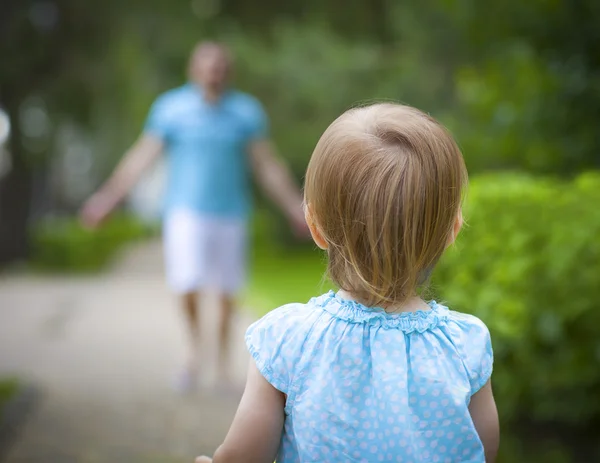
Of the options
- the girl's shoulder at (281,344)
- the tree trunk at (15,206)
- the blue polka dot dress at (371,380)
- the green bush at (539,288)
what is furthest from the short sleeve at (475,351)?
the tree trunk at (15,206)

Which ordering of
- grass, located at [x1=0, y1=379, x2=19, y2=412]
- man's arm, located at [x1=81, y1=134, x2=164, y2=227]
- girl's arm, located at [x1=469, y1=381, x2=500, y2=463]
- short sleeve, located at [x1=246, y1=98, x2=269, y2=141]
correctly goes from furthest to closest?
1. short sleeve, located at [x1=246, y1=98, x2=269, y2=141]
2. man's arm, located at [x1=81, y1=134, x2=164, y2=227]
3. grass, located at [x1=0, y1=379, x2=19, y2=412]
4. girl's arm, located at [x1=469, y1=381, x2=500, y2=463]

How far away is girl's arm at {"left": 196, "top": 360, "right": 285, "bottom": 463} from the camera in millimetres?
1850

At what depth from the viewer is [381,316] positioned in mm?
1854

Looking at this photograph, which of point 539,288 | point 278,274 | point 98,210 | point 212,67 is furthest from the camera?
point 278,274

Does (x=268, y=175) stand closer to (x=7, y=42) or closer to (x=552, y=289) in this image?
(x=552, y=289)

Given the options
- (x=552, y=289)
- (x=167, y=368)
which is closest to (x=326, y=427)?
(x=552, y=289)

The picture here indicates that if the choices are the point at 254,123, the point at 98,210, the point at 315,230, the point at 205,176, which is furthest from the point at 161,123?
the point at 315,230

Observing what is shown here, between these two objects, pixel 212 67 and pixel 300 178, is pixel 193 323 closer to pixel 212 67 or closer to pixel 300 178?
pixel 212 67

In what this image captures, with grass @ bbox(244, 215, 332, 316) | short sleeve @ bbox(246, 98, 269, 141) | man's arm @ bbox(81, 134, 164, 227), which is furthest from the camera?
grass @ bbox(244, 215, 332, 316)

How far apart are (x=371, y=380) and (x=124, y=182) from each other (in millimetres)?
4364

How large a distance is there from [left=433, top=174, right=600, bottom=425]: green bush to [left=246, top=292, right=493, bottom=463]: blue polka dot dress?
242 centimetres

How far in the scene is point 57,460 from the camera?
4.51m

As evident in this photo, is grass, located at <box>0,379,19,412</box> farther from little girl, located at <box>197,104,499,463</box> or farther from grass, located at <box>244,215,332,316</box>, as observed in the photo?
little girl, located at <box>197,104,499,463</box>

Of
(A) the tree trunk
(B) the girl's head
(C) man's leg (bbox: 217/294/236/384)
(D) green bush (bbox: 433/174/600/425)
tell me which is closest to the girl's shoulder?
(B) the girl's head
